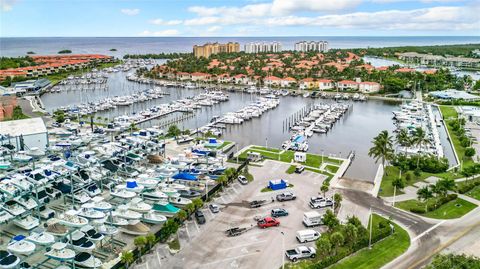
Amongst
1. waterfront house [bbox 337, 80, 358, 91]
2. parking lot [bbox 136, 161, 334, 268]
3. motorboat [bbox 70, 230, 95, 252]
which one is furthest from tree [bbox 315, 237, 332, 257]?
waterfront house [bbox 337, 80, 358, 91]

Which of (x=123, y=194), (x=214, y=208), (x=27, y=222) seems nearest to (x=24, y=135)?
(x=27, y=222)

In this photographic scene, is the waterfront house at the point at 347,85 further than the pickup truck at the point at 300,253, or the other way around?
the waterfront house at the point at 347,85

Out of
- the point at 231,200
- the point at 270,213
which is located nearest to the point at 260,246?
the point at 270,213

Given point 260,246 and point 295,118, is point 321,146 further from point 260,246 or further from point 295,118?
point 260,246

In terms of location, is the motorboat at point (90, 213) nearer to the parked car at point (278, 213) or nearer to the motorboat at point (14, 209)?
the motorboat at point (14, 209)

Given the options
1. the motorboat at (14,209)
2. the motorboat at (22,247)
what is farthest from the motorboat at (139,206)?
the motorboat at (14,209)
